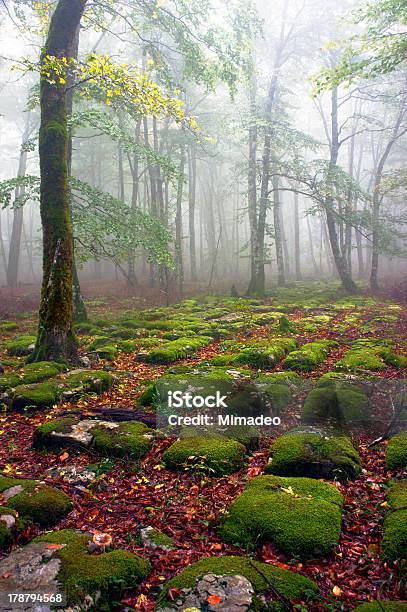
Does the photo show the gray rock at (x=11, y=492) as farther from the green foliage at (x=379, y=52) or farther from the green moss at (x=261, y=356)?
the green foliage at (x=379, y=52)

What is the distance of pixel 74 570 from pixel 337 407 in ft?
11.7

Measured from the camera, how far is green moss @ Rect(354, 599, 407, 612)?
232 cm

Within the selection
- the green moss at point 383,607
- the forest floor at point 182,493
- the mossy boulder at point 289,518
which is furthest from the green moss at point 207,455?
the green moss at point 383,607

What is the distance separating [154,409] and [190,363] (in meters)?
2.27

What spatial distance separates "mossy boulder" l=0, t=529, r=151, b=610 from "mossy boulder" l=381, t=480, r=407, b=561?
176cm

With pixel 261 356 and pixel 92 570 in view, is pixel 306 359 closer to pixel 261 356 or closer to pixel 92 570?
pixel 261 356

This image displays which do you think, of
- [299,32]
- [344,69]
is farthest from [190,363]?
[299,32]

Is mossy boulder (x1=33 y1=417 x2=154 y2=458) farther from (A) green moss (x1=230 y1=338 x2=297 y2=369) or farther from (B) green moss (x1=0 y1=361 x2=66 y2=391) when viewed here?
(A) green moss (x1=230 y1=338 x2=297 y2=369)

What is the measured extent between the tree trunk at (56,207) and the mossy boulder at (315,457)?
4828 millimetres

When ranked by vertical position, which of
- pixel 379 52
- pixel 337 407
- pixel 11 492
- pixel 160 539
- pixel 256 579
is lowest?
pixel 160 539

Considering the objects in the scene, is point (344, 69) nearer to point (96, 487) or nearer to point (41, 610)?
Result: point (96, 487)

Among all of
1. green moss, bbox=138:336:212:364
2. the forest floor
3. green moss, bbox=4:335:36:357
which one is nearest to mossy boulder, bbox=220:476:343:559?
the forest floor

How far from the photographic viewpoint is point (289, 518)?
319 centimetres

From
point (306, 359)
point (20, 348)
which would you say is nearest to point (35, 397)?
point (20, 348)
